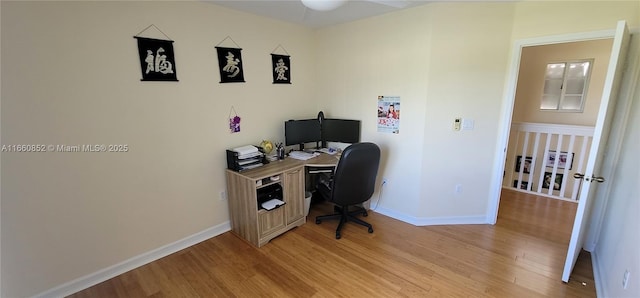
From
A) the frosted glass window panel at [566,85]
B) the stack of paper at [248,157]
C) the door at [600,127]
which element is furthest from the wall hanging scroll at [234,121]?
the frosted glass window panel at [566,85]

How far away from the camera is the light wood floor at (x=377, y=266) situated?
1997mm

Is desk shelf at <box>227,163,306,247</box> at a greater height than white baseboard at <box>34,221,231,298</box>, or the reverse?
desk shelf at <box>227,163,306,247</box>

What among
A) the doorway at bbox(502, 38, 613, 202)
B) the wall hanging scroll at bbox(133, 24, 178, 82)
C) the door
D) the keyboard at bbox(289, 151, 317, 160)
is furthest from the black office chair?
the doorway at bbox(502, 38, 613, 202)

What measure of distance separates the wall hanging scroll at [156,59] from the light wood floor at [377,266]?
1.62 metres

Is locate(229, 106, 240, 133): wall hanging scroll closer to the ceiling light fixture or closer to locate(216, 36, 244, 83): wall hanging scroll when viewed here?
locate(216, 36, 244, 83): wall hanging scroll

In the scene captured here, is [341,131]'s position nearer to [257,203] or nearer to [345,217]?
[345,217]

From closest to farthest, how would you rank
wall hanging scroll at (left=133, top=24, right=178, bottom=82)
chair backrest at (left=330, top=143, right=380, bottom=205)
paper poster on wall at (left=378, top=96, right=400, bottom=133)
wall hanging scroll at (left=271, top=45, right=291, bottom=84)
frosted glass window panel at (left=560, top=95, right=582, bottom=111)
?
wall hanging scroll at (left=133, top=24, right=178, bottom=82) < chair backrest at (left=330, top=143, right=380, bottom=205) < paper poster on wall at (left=378, top=96, right=400, bottom=133) < wall hanging scroll at (left=271, top=45, right=291, bottom=84) < frosted glass window panel at (left=560, top=95, right=582, bottom=111)

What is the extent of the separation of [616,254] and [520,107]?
363 centimetres

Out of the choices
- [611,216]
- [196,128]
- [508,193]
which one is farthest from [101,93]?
[508,193]

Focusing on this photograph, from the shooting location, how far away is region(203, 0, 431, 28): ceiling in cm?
247

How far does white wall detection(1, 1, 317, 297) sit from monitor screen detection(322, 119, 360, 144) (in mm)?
1020

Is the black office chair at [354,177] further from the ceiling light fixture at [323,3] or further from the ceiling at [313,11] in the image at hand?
the ceiling at [313,11]

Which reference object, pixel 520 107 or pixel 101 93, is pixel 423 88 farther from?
pixel 520 107

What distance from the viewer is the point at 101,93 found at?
1.94m
